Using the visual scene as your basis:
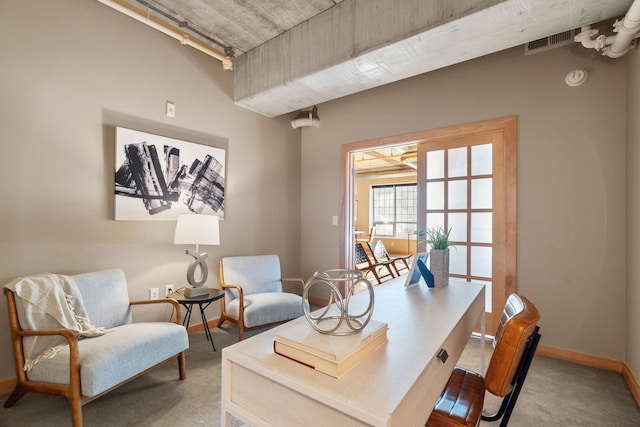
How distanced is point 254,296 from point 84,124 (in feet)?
6.72

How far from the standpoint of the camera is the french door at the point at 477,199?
113 inches

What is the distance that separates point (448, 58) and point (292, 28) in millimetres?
1442

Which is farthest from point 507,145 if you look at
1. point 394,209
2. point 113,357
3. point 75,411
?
point 394,209

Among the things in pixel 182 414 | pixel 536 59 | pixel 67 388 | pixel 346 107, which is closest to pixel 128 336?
pixel 67 388

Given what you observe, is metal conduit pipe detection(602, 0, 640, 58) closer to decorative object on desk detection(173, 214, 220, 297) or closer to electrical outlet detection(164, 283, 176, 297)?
decorative object on desk detection(173, 214, 220, 297)

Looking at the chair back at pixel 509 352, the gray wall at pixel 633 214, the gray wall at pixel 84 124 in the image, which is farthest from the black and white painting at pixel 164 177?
the gray wall at pixel 633 214

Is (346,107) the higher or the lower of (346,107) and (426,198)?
the higher

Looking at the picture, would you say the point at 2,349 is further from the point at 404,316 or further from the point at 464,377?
the point at 464,377

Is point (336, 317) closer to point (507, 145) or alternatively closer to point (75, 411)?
point (75, 411)

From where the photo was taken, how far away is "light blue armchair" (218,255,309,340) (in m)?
2.70

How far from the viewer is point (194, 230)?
105 inches

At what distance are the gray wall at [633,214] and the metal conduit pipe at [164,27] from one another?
334 cm

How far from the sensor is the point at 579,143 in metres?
2.55

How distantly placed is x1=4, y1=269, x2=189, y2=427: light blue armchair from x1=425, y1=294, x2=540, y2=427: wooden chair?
1655mm
